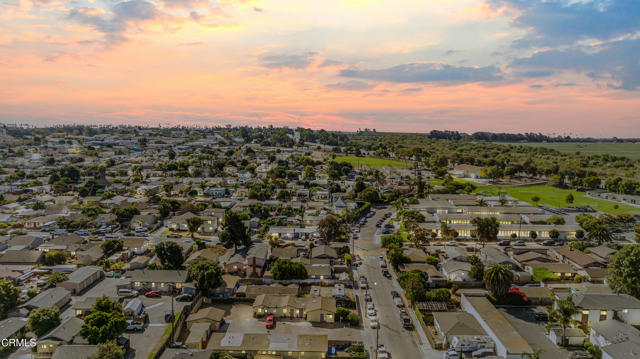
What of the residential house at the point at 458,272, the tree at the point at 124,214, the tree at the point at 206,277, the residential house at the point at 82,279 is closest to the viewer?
the tree at the point at 206,277

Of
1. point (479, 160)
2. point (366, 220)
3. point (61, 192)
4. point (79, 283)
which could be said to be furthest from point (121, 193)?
point (479, 160)

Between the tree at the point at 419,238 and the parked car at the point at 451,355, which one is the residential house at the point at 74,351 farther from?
the tree at the point at 419,238

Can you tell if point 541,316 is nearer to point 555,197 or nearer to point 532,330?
point 532,330

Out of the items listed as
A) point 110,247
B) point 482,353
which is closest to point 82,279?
point 110,247

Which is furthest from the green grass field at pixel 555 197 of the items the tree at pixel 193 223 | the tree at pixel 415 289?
the tree at pixel 193 223

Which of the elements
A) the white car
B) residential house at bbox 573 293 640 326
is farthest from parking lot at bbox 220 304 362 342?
residential house at bbox 573 293 640 326

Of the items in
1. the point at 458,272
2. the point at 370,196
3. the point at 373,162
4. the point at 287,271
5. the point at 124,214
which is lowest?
the point at 287,271

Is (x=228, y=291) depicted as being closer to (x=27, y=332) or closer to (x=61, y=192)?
(x=27, y=332)
